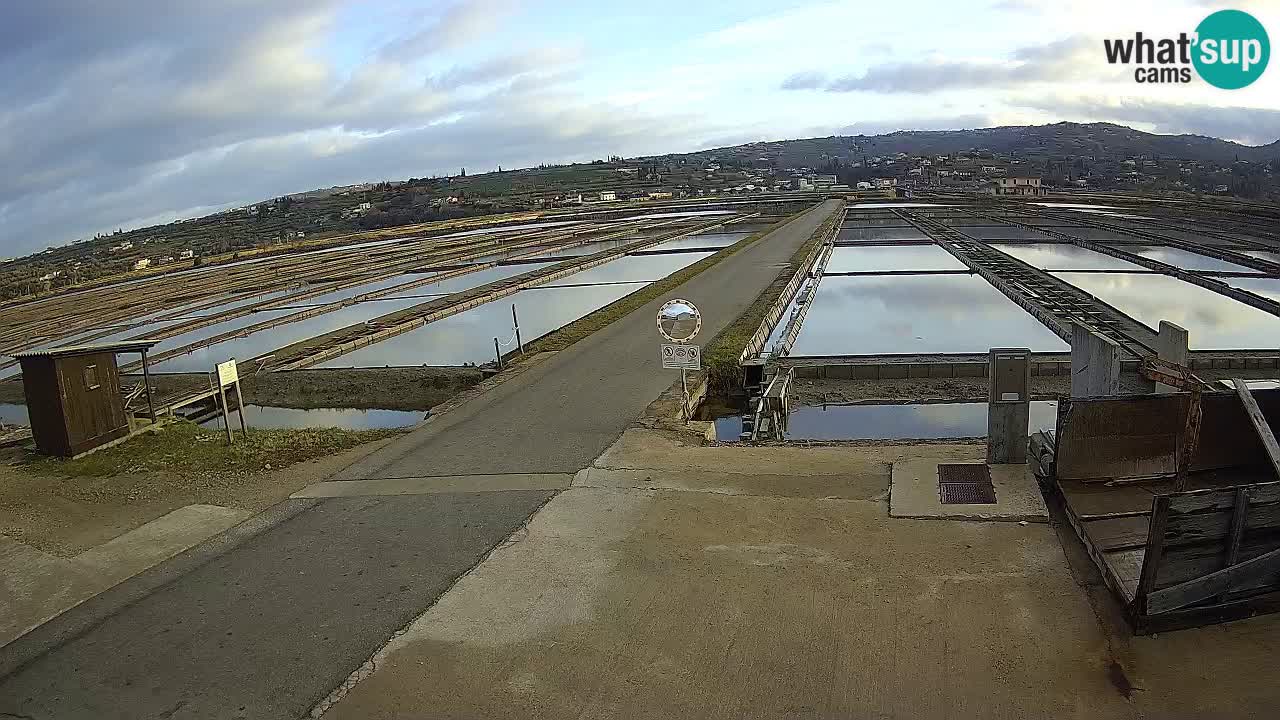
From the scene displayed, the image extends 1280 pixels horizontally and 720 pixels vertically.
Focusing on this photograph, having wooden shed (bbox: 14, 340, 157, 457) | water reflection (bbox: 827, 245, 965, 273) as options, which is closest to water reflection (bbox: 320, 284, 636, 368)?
wooden shed (bbox: 14, 340, 157, 457)

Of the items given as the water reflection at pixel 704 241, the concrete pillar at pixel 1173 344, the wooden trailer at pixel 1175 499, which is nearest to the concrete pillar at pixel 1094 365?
the concrete pillar at pixel 1173 344

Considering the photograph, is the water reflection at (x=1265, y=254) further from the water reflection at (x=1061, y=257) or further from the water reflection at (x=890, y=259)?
the water reflection at (x=890, y=259)

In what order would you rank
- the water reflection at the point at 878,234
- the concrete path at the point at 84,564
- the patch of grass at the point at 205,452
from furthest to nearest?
the water reflection at the point at 878,234 → the patch of grass at the point at 205,452 → the concrete path at the point at 84,564

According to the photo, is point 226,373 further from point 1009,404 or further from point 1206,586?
point 1206,586

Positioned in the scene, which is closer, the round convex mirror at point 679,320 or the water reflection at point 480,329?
the round convex mirror at point 679,320

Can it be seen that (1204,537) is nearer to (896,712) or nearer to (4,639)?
(896,712)

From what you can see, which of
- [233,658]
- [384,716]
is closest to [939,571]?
[384,716]

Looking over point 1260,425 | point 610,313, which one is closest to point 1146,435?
point 1260,425
